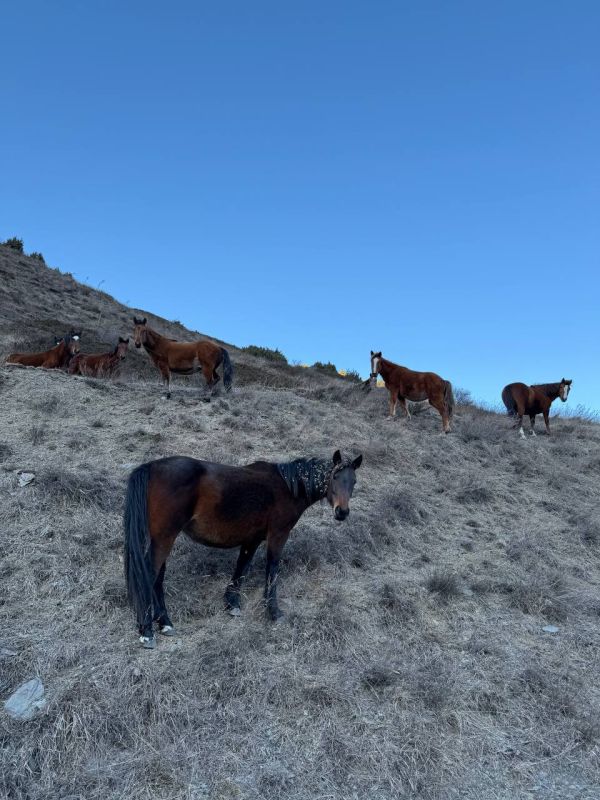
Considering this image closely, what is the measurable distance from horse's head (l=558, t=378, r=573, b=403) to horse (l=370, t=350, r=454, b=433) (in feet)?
17.3

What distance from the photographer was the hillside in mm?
4363

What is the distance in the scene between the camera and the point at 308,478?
640cm

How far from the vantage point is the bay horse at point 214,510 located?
550cm

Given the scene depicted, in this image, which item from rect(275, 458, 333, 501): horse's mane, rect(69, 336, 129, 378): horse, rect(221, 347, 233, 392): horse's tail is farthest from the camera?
rect(69, 336, 129, 378): horse

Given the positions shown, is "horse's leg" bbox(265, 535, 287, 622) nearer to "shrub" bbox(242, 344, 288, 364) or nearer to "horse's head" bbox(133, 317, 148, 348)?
"horse's head" bbox(133, 317, 148, 348)

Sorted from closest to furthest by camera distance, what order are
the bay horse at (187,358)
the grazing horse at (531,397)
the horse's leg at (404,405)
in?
the bay horse at (187,358) < the horse's leg at (404,405) < the grazing horse at (531,397)

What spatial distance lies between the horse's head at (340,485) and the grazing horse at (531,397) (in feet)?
43.0

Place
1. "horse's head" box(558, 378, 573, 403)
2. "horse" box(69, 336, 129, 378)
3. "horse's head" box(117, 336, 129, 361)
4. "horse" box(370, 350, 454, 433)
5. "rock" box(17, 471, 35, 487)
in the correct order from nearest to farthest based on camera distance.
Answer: "rock" box(17, 471, 35, 487), "horse" box(69, 336, 129, 378), "horse" box(370, 350, 454, 433), "horse's head" box(117, 336, 129, 361), "horse's head" box(558, 378, 573, 403)

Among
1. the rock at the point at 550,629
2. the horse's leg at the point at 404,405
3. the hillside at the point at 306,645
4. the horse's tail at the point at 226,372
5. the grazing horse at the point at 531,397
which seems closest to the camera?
the hillside at the point at 306,645

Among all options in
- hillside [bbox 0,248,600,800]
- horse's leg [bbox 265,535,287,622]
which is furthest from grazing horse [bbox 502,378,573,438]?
horse's leg [bbox 265,535,287,622]

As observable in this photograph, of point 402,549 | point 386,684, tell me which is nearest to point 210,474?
point 386,684

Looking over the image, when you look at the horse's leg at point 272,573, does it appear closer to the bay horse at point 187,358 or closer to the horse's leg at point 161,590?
the horse's leg at point 161,590

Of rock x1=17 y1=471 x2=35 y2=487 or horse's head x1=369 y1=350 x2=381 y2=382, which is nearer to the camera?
rock x1=17 y1=471 x2=35 y2=487

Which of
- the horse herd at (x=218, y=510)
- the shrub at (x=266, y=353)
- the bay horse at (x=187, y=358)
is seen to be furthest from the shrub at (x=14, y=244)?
the horse herd at (x=218, y=510)
